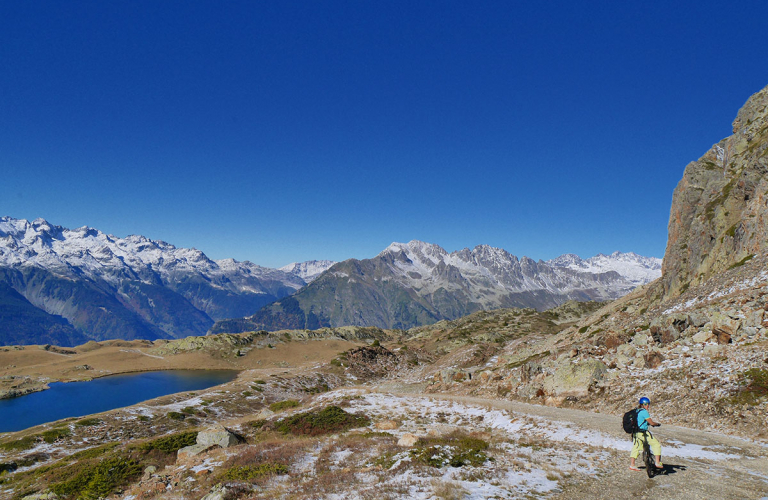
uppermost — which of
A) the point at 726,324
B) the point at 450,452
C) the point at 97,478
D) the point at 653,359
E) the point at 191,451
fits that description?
the point at 726,324

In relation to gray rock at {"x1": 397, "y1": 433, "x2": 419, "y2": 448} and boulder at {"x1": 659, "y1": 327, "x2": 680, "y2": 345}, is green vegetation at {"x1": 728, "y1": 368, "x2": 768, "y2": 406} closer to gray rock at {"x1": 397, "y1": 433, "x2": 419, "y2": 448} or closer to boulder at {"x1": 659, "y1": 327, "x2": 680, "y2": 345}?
boulder at {"x1": 659, "y1": 327, "x2": 680, "y2": 345}

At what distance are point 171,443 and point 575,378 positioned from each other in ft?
117

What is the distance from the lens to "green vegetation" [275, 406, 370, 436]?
30594mm

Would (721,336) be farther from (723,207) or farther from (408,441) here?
(723,207)

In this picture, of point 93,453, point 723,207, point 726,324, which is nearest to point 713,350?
point 726,324

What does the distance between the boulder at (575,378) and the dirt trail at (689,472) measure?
11086 mm

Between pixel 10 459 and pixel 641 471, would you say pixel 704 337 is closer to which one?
pixel 641 471

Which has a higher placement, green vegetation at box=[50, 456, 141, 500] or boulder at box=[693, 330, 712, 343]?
boulder at box=[693, 330, 712, 343]

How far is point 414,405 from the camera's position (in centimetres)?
3778

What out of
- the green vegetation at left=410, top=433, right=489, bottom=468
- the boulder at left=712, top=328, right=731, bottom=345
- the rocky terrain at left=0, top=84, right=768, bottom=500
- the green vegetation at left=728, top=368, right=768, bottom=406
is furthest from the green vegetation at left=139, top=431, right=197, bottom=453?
the boulder at left=712, top=328, right=731, bottom=345

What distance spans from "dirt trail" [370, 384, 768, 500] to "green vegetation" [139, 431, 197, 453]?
2756cm

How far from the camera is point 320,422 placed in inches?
1262

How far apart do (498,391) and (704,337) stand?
20807 millimetres

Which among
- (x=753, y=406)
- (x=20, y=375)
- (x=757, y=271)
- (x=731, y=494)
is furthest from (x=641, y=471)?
(x=20, y=375)
